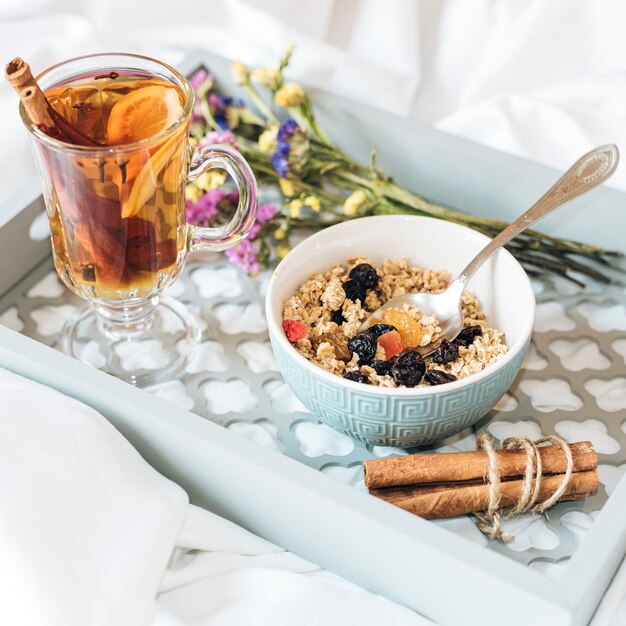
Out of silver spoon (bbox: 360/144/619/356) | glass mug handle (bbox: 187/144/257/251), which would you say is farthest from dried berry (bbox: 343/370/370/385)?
glass mug handle (bbox: 187/144/257/251)

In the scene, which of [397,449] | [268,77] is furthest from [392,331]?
[268,77]

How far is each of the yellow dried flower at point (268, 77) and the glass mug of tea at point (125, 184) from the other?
10.5 inches

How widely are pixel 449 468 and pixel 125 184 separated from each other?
42 centimetres

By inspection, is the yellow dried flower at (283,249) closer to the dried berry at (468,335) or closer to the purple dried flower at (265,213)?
the purple dried flower at (265,213)

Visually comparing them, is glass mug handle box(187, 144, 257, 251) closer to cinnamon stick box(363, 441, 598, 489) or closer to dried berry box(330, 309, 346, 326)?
dried berry box(330, 309, 346, 326)

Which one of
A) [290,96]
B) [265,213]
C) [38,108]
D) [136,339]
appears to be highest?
[38,108]

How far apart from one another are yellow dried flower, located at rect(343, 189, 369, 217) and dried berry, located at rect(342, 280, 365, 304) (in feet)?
0.50

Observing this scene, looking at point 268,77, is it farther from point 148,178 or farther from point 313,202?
point 148,178

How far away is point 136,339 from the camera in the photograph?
3.88 feet

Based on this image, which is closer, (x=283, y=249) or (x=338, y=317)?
(x=338, y=317)

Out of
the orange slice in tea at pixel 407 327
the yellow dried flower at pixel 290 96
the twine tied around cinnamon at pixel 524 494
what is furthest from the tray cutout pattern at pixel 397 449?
the yellow dried flower at pixel 290 96

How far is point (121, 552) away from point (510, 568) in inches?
13.8

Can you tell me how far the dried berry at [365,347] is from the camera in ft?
3.33

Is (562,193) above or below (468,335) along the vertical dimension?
above
